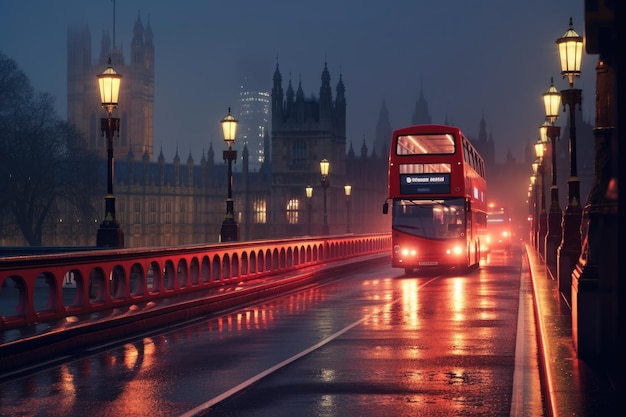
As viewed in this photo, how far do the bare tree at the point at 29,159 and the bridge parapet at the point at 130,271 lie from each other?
25804mm

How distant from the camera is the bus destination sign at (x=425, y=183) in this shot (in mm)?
31688

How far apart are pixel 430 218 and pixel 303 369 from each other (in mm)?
22088

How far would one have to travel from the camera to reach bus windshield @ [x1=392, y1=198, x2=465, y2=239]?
3309cm

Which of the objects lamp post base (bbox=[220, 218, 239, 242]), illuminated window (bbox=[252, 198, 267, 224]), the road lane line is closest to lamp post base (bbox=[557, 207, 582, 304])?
the road lane line

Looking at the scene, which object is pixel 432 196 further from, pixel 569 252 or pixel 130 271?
pixel 130 271

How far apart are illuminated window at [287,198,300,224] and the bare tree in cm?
→ 6330

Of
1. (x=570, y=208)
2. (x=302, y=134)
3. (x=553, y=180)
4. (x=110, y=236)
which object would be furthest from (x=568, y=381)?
(x=302, y=134)

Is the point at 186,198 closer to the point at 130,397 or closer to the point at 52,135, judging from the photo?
the point at 52,135

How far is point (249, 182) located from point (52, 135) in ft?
235

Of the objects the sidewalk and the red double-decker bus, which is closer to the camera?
the sidewalk

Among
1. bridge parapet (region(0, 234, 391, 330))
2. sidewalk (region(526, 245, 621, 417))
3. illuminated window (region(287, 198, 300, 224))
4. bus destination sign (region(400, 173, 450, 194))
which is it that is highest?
illuminated window (region(287, 198, 300, 224))

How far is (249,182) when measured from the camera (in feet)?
462

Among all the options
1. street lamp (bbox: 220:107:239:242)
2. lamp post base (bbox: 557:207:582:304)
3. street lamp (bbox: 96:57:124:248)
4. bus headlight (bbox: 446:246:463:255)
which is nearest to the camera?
lamp post base (bbox: 557:207:582:304)

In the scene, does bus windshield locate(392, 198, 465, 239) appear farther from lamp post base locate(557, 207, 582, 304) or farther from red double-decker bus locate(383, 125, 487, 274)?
lamp post base locate(557, 207, 582, 304)
